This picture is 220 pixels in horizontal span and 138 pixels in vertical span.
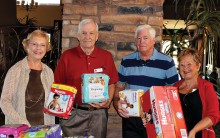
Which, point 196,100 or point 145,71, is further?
point 145,71

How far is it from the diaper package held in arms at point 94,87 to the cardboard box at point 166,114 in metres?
0.58

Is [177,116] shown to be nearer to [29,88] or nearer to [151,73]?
[151,73]

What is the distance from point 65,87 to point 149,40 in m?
0.93

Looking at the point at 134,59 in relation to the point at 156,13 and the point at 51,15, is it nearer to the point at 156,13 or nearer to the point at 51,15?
the point at 156,13

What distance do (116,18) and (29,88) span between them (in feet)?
4.84

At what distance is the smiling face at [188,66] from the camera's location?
2434 mm

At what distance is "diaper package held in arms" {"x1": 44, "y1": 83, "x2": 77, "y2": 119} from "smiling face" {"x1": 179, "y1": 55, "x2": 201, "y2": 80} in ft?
2.78

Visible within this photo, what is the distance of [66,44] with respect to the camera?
142 inches

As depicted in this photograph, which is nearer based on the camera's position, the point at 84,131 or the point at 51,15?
the point at 84,131

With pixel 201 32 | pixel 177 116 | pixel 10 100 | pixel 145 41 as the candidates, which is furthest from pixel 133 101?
pixel 201 32

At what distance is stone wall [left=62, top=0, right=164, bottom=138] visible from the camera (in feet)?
11.7

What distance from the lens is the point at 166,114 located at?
83.1 inches

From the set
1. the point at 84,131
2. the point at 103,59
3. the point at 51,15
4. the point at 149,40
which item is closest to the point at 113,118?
the point at 84,131

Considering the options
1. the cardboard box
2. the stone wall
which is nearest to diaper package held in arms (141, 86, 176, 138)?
the cardboard box
